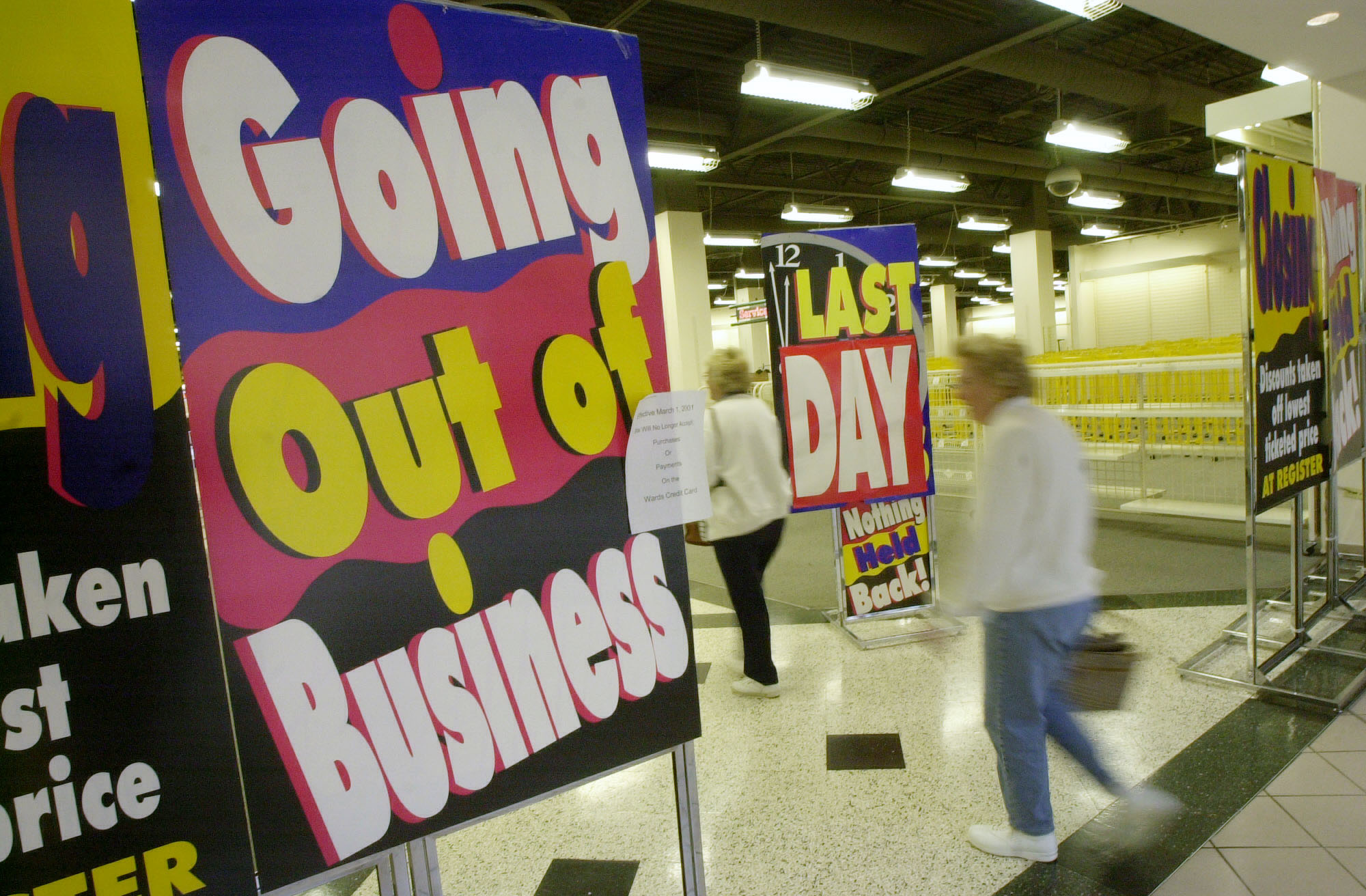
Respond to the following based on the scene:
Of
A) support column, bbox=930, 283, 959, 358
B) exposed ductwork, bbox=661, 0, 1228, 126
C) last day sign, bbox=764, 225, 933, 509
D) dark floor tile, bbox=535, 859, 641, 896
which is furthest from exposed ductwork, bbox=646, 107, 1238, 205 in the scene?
support column, bbox=930, 283, 959, 358

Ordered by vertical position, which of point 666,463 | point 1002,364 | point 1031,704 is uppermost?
point 1002,364

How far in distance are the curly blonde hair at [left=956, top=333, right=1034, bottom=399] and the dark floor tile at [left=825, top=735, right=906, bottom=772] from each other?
140 centimetres

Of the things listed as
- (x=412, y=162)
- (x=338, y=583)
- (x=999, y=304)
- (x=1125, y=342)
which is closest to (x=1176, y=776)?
(x=338, y=583)

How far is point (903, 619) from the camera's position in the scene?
4129mm

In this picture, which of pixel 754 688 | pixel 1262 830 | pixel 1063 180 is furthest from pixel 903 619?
pixel 1063 180

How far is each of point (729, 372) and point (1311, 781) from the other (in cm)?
234

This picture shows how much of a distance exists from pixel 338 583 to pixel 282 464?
199 millimetres

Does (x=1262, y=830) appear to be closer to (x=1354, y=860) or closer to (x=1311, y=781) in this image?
(x=1354, y=860)

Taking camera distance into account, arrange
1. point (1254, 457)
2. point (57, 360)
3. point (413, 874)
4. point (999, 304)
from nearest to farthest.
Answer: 1. point (57, 360)
2. point (413, 874)
3. point (1254, 457)
4. point (999, 304)

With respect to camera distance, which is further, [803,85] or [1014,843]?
[803,85]

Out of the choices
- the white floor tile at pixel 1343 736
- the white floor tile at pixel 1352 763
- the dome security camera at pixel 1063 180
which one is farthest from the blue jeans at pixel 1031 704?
the dome security camera at pixel 1063 180

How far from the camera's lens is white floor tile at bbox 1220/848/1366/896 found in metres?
1.91

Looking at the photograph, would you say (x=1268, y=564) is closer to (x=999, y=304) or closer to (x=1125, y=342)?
(x=1125, y=342)

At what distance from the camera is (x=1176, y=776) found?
8.00 feet
